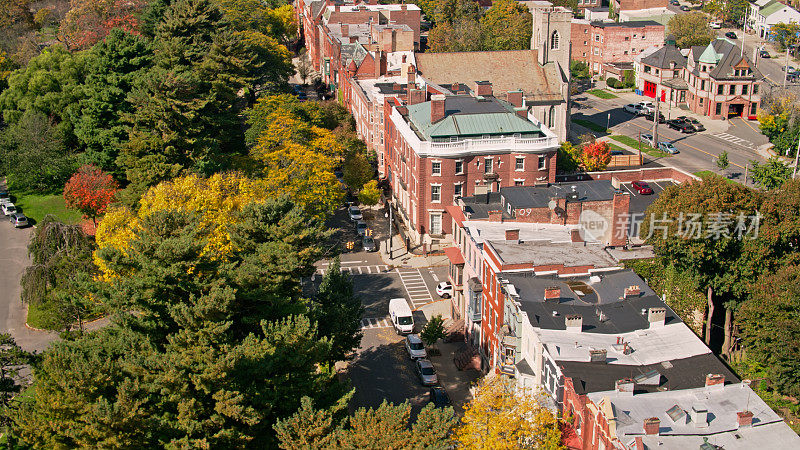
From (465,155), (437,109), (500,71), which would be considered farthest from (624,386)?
(500,71)

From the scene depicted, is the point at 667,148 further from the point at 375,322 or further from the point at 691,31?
the point at 375,322

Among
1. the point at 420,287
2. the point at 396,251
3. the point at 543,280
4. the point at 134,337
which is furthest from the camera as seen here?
the point at 396,251

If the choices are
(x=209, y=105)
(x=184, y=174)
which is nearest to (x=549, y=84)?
(x=209, y=105)

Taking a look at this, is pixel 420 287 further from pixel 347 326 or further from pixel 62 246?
pixel 62 246

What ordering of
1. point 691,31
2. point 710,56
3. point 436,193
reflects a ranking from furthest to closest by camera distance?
point 691,31 < point 710,56 < point 436,193

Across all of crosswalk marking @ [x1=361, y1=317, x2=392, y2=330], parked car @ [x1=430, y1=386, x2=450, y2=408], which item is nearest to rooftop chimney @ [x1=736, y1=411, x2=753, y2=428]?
parked car @ [x1=430, y1=386, x2=450, y2=408]
